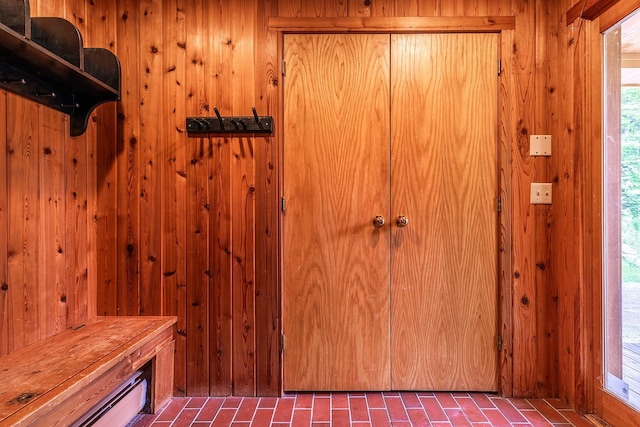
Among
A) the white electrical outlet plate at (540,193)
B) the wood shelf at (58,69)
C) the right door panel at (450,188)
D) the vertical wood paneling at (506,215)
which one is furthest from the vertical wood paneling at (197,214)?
the white electrical outlet plate at (540,193)

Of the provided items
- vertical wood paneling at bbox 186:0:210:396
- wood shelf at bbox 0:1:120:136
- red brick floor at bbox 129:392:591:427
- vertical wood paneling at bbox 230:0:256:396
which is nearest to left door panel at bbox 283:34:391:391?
red brick floor at bbox 129:392:591:427

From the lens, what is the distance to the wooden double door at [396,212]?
1895mm

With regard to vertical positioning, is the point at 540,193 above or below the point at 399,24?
below

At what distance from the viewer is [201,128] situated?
187 cm

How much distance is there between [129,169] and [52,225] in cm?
48

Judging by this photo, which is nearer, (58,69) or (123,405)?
(58,69)

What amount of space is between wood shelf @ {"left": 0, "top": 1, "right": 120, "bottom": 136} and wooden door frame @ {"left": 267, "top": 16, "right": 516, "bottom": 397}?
894 millimetres

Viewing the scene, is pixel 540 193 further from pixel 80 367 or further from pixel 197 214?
pixel 80 367

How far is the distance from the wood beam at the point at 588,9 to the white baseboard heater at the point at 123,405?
9.69 feet

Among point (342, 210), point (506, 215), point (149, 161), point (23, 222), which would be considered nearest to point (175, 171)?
point (149, 161)

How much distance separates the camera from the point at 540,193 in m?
1.87

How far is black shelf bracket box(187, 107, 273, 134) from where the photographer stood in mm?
1865

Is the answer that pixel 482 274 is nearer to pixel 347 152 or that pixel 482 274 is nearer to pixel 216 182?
pixel 347 152

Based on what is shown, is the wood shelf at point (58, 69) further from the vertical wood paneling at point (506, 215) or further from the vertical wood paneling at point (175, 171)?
the vertical wood paneling at point (506, 215)
